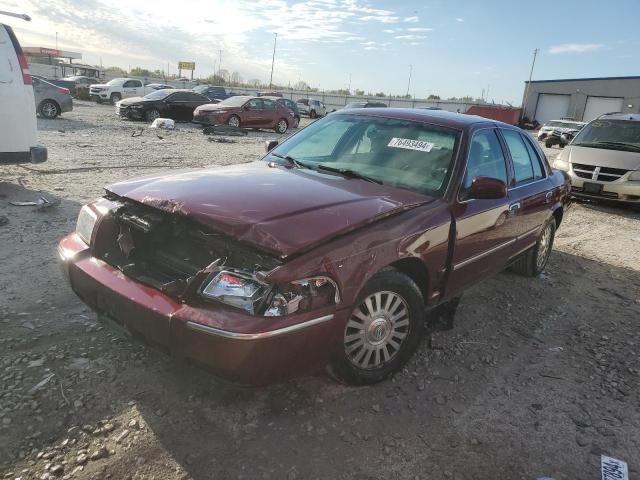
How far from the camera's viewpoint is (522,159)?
455cm

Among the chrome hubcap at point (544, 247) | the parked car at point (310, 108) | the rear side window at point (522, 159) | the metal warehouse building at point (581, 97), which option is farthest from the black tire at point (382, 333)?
the metal warehouse building at point (581, 97)

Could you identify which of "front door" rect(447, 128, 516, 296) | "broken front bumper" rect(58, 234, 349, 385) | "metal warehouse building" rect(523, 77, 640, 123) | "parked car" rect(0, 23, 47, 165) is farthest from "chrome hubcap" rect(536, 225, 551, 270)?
"metal warehouse building" rect(523, 77, 640, 123)

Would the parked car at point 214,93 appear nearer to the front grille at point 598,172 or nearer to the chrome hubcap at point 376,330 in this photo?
the front grille at point 598,172

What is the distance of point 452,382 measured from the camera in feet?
10.3

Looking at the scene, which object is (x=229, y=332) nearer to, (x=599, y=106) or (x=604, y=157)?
(x=604, y=157)

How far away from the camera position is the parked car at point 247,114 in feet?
61.2

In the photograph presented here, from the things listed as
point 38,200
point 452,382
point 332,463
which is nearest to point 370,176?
point 452,382

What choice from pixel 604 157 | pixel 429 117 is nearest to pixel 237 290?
pixel 429 117

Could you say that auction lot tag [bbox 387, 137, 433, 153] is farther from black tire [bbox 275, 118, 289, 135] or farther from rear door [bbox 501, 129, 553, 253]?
black tire [bbox 275, 118, 289, 135]

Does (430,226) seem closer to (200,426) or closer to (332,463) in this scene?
(332,463)

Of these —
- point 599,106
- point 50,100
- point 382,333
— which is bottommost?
point 382,333

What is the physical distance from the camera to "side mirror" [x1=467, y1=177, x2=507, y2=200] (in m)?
3.29

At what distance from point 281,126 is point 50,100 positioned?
28.4 ft

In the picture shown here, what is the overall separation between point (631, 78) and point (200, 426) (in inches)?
2095
